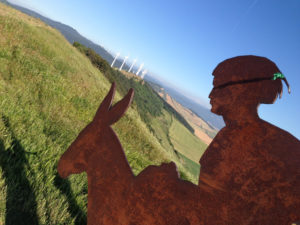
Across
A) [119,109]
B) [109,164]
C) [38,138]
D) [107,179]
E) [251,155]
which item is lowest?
[38,138]

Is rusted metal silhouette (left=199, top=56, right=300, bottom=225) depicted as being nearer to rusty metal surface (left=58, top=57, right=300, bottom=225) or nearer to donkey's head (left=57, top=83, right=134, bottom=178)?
rusty metal surface (left=58, top=57, right=300, bottom=225)

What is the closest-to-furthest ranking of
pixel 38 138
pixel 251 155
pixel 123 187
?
pixel 251 155 → pixel 123 187 → pixel 38 138

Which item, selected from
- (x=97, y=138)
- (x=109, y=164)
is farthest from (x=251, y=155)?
(x=97, y=138)

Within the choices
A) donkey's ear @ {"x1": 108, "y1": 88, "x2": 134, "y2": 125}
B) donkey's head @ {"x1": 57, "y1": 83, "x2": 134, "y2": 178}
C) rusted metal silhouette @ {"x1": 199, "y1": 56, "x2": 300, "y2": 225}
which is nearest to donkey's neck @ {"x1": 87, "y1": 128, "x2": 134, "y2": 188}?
donkey's head @ {"x1": 57, "y1": 83, "x2": 134, "y2": 178}

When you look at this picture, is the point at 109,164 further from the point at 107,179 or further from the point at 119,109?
the point at 119,109

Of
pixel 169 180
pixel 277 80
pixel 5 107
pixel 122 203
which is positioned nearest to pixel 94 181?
pixel 122 203

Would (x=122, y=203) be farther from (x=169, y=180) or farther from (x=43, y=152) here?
(x=43, y=152)

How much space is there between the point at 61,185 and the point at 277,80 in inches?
102

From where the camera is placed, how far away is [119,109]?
2088mm

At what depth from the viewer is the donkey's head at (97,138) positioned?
2.10 meters

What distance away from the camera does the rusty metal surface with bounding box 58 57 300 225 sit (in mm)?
1508

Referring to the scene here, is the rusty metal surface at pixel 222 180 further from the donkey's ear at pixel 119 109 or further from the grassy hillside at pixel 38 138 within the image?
the grassy hillside at pixel 38 138

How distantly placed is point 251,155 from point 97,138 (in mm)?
1286

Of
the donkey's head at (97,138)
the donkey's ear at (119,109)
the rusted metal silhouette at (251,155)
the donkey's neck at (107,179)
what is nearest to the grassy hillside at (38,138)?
the donkey's head at (97,138)
